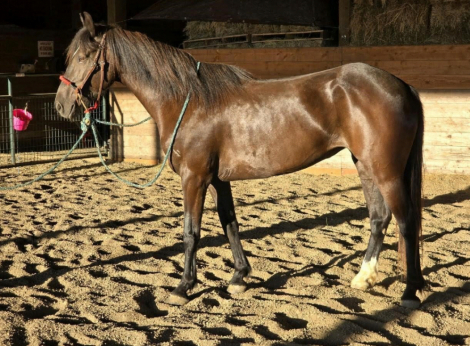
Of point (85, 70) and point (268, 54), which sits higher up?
point (268, 54)

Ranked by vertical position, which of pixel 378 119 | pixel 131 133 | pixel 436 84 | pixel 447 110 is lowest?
pixel 131 133

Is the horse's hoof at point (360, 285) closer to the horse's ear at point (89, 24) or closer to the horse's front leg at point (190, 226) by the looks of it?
the horse's front leg at point (190, 226)

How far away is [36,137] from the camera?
9250mm

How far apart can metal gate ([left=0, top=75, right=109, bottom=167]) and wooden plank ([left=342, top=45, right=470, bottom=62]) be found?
12.2ft

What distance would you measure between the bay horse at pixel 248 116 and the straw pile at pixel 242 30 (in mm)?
4636

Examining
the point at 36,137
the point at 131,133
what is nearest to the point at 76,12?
the point at 36,137

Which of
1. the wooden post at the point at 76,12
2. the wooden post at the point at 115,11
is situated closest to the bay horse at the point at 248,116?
the wooden post at the point at 115,11

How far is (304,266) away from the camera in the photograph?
455 centimetres

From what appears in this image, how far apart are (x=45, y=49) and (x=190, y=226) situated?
869cm

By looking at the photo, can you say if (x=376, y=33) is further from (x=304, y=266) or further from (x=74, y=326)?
(x=74, y=326)

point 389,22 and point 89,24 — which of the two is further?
point 389,22

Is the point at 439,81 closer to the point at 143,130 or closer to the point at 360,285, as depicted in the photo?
the point at 143,130

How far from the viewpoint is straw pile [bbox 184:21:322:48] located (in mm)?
8570

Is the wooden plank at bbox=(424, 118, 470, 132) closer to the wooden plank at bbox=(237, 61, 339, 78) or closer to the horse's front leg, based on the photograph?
the wooden plank at bbox=(237, 61, 339, 78)
